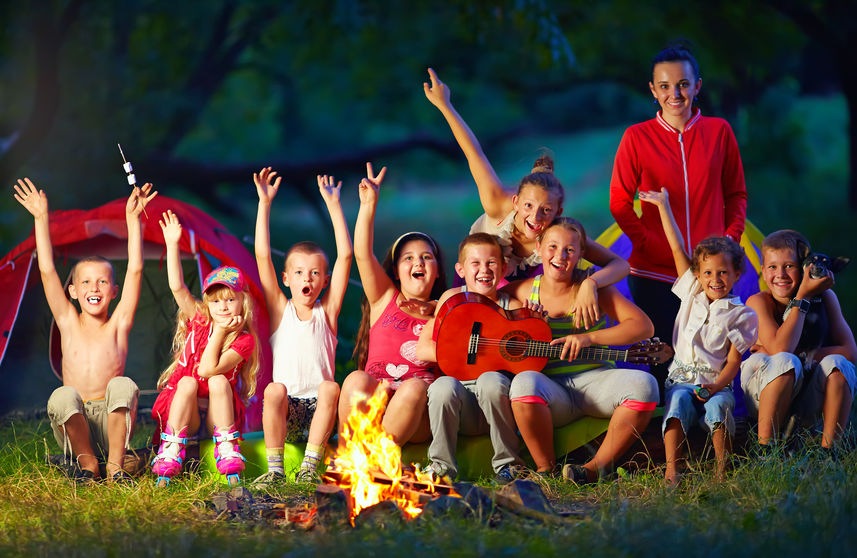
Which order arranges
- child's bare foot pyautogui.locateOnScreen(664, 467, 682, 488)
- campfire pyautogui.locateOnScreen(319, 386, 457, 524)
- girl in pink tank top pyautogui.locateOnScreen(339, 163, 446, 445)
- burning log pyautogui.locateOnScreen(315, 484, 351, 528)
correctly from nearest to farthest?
burning log pyautogui.locateOnScreen(315, 484, 351, 528) → campfire pyautogui.locateOnScreen(319, 386, 457, 524) → child's bare foot pyautogui.locateOnScreen(664, 467, 682, 488) → girl in pink tank top pyautogui.locateOnScreen(339, 163, 446, 445)

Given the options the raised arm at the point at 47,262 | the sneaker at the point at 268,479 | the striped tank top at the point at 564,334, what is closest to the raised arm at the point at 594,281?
the striped tank top at the point at 564,334

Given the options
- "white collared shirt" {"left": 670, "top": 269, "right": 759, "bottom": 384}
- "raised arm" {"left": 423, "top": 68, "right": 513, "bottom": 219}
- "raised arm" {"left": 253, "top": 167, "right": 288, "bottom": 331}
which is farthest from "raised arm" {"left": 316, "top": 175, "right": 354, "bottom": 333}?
"white collared shirt" {"left": 670, "top": 269, "right": 759, "bottom": 384}

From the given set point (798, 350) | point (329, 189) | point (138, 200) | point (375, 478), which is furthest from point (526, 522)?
point (138, 200)

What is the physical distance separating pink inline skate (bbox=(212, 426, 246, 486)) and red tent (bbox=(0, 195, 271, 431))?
24.7 inches

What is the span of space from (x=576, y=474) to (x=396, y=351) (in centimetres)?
99

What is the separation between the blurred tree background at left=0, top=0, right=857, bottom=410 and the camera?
37.8 feet

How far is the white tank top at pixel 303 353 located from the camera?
5.14 m

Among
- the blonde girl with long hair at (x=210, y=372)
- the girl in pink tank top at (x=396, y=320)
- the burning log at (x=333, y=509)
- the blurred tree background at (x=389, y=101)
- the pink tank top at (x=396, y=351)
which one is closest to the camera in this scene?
the burning log at (x=333, y=509)

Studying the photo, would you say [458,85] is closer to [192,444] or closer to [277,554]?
[192,444]

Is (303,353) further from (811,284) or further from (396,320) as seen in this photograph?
(811,284)

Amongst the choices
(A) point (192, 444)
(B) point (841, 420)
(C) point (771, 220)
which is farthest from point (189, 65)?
(B) point (841, 420)

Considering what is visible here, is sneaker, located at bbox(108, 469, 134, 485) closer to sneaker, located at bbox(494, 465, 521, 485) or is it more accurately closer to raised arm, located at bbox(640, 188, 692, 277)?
sneaker, located at bbox(494, 465, 521, 485)

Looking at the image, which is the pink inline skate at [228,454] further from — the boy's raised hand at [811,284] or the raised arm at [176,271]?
the boy's raised hand at [811,284]

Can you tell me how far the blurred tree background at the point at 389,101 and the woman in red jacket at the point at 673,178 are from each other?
506 centimetres
